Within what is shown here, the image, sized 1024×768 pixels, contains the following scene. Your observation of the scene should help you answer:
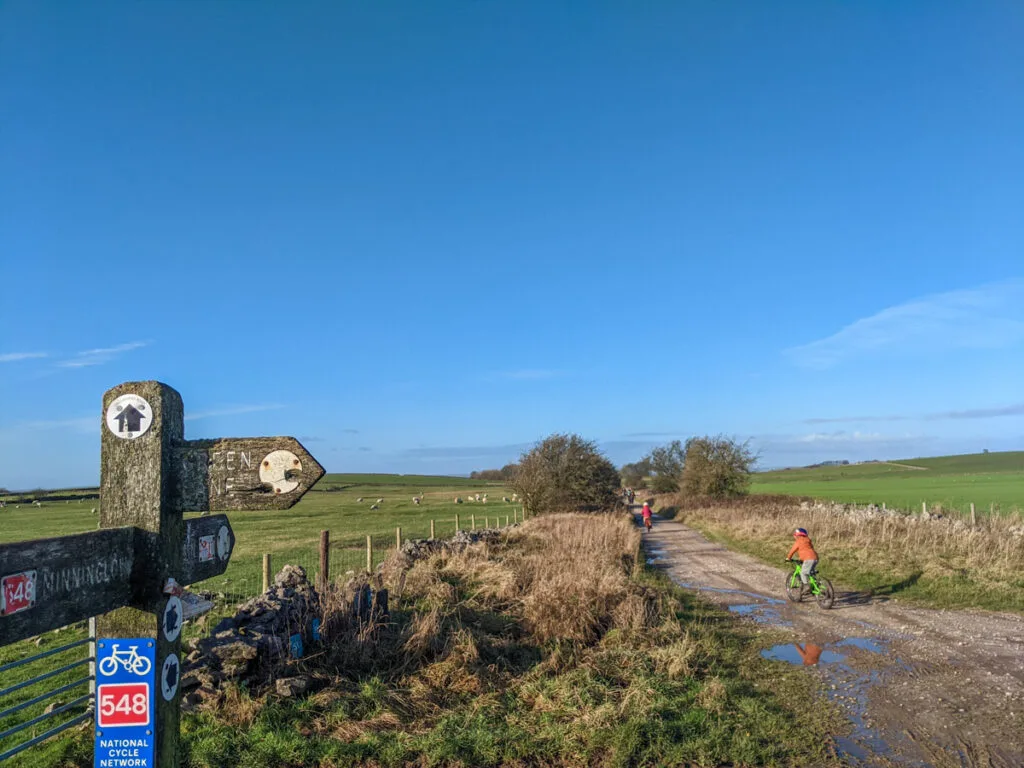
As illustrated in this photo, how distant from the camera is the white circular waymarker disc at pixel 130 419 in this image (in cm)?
→ 324

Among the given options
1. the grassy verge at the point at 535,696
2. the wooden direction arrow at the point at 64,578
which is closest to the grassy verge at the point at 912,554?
the grassy verge at the point at 535,696

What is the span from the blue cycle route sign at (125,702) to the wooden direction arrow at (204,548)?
1.23 ft

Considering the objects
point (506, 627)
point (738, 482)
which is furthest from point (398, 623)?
point (738, 482)

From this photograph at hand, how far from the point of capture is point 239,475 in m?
3.28

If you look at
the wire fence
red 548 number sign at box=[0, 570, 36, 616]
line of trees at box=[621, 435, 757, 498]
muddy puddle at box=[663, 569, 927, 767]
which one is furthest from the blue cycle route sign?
line of trees at box=[621, 435, 757, 498]

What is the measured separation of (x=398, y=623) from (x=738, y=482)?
130ft

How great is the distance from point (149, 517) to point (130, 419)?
0.47 meters

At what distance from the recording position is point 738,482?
4541 centimetres

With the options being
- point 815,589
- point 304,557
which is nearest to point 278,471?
point 815,589

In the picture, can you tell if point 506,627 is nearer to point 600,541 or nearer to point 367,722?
point 367,722

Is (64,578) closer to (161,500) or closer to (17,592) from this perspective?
(17,592)

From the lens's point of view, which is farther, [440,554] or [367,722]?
[440,554]

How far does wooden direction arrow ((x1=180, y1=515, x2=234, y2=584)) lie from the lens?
3.39 meters

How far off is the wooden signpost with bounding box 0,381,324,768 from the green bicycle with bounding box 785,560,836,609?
497 inches
